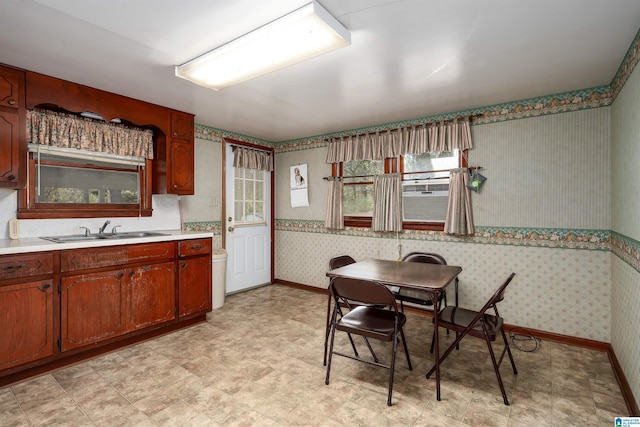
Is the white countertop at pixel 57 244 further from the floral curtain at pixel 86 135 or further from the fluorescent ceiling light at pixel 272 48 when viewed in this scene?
the fluorescent ceiling light at pixel 272 48

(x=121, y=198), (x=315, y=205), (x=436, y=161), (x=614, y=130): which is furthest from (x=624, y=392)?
(x=121, y=198)

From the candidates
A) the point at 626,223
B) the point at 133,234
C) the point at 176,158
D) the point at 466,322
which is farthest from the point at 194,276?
the point at 626,223

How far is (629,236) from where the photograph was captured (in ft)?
7.77

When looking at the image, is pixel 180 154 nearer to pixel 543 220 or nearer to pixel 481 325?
pixel 481 325

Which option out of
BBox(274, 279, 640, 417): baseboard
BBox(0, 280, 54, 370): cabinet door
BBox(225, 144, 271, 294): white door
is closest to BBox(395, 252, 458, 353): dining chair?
BBox(274, 279, 640, 417): baseboard

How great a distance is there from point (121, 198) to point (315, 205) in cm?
272

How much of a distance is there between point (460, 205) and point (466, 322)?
5.50 feet

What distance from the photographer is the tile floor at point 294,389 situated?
6.91 ft

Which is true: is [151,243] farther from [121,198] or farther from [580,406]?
[580,406]

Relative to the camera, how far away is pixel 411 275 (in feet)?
9.09

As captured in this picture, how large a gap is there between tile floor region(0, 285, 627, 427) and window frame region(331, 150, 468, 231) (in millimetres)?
1391

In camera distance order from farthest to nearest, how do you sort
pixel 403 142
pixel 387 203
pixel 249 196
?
pixel 249 196 → pixel 387 203 → pixel 403 142

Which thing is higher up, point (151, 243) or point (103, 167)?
point (103, 167)

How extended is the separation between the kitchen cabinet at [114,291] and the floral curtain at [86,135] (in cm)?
118
